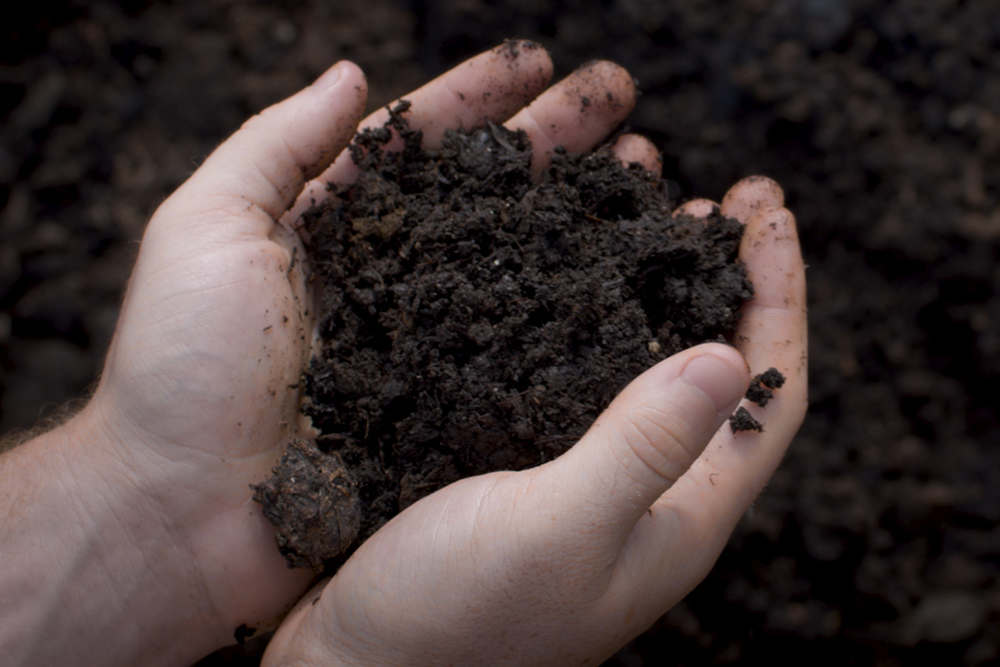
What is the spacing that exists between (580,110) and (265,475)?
143 centimetres

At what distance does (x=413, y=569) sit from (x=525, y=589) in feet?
0.79

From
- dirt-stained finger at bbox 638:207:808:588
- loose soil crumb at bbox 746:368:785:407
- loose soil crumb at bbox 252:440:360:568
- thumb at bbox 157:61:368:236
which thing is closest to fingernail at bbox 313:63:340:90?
thumb at bbox 157:61:368:236

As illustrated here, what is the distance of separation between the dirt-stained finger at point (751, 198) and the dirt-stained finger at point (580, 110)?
44cm

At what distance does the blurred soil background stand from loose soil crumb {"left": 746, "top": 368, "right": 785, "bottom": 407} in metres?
1.17

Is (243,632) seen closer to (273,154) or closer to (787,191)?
(273,154)

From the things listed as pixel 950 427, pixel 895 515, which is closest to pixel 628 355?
pixel 895 515

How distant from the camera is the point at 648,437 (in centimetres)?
128

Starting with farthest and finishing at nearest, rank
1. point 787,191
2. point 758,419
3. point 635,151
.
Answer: point 787,191 < point 635,151 < point 758,419

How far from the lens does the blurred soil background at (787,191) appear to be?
2.64 meters

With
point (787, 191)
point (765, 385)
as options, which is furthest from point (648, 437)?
point (787, 191)

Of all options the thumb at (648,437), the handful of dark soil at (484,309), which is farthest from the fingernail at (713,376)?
the handful of dark soil at (484,309)

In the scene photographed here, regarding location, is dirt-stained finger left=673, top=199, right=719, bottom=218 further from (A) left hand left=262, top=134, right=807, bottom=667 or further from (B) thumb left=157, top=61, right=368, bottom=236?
(B) thumb left=157, top=61, right=368, bottom=236

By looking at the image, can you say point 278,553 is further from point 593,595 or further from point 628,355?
point 628,355

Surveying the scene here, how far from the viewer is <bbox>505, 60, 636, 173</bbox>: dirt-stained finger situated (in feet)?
6.80
